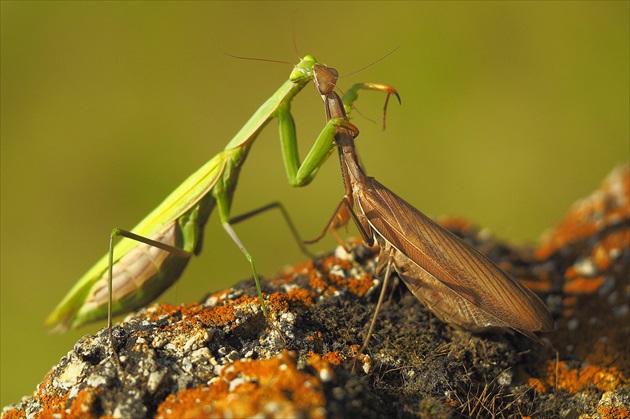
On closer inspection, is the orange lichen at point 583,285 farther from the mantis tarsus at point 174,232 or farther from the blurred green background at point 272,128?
the blurred green background at point 272,128

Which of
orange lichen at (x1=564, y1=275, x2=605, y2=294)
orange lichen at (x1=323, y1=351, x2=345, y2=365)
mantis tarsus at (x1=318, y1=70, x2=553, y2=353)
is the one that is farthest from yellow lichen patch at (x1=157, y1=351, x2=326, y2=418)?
orange lichen at (x1=564, y1=275, x2=605, y2=294)

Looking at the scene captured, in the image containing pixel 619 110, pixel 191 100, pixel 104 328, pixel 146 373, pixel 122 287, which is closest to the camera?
pixel 146 373

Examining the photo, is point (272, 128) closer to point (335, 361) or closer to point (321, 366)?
point (335, 361)

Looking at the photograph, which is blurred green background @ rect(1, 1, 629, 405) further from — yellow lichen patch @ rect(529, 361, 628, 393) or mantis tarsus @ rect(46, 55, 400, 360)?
yellow lichen patch @ rect(529, 361, 628, 393)

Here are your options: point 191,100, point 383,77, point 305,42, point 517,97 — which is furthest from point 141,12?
point 517,97

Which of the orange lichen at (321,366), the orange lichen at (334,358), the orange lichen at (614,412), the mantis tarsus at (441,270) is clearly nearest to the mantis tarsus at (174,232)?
the mantis tarsus at (441,270)

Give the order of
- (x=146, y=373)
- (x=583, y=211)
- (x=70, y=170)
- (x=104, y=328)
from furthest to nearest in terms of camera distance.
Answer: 1. (x=70, y=170)
2. (x=583, y=211)
3. (x=104, y=328)
4. (x=146, y=373)

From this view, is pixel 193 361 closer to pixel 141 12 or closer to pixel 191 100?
pixel 191 100
